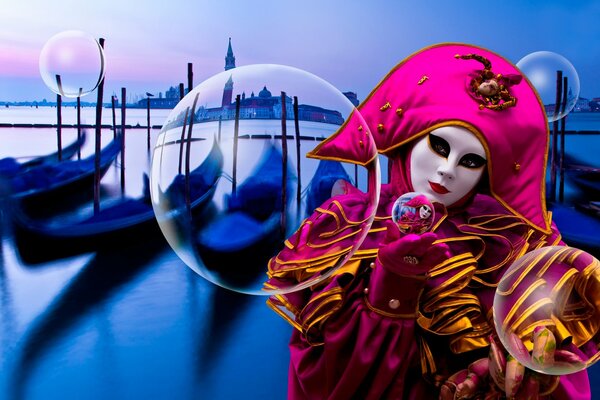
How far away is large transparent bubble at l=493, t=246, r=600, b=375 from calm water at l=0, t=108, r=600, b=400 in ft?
4.42

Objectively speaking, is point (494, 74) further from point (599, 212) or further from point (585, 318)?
point (599, 212)

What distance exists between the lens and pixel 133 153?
5.65 metres

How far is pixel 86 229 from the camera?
Answer: 3.87 metres

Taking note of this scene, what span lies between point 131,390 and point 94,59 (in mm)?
1527

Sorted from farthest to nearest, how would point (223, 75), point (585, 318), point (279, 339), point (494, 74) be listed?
point (279, 339) → point (494, 74) → point (223, 75) → point (585, 318)

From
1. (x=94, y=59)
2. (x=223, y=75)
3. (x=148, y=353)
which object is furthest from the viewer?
(x=94, y=59)

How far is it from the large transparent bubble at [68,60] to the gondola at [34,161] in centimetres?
191

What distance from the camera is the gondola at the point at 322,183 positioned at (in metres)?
0.88

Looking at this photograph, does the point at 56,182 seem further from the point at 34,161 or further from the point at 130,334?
the point at 130,334

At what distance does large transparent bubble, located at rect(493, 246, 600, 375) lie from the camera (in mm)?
774

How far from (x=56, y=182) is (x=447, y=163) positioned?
4.43 m

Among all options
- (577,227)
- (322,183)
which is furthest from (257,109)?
(577,227)

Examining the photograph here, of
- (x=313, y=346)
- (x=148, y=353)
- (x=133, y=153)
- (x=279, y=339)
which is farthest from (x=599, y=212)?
(x=133, y=153)

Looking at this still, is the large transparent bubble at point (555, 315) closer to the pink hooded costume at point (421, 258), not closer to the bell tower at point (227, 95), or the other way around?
the pink hooded costume at point (421, 258)
